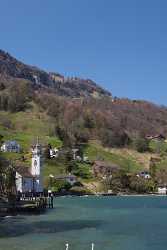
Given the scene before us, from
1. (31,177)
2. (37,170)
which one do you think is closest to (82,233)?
(31,177)

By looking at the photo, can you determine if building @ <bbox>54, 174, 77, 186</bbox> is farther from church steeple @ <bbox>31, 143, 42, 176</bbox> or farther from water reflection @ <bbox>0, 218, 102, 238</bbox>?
water reflection @ <bbox>0, 218, 102, 238</bbox>

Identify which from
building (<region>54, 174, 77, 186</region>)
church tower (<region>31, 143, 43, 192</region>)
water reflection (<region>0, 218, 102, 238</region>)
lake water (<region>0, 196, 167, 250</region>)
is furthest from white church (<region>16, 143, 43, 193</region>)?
water reflection (<region>0, 218, 102, 238</region>)

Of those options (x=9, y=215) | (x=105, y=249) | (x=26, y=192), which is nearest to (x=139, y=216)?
(x=9, y=215)

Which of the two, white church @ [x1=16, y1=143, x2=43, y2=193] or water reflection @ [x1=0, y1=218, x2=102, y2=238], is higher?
white church @ [x1=16, y1=143, x2=43, y2=193]

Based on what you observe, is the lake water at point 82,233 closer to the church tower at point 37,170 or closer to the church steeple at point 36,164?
the church tower at point 37,170

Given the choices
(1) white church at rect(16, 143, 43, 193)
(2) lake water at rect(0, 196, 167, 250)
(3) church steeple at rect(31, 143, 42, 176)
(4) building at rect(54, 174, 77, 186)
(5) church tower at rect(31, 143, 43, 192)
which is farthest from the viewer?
(4) building at rect(54, 174, 77, 186)

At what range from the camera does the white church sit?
512 ft

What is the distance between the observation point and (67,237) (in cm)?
6294

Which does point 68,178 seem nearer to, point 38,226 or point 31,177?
point 31,177

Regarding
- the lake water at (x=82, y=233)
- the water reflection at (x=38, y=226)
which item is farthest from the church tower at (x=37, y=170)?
the water reflection at (x=38, y=226)

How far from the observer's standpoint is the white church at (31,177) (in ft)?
512

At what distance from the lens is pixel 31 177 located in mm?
160125

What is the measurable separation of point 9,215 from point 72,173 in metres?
106

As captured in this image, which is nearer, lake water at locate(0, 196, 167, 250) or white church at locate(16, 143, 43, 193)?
lake water at locate(0, 196, 167, 250)
